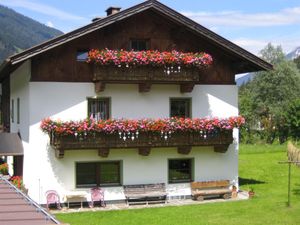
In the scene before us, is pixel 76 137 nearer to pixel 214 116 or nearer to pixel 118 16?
pixel 118 16

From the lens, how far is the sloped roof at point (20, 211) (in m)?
6.97

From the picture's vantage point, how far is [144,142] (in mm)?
21766

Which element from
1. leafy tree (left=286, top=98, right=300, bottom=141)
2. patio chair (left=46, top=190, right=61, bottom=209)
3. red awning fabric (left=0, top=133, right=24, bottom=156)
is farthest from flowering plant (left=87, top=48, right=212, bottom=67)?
leafy tree (left=286, top=98, right=300, bottom=141)

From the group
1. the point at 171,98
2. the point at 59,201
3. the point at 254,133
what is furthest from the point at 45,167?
the point at 254,133

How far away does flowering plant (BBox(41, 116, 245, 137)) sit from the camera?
20.4m

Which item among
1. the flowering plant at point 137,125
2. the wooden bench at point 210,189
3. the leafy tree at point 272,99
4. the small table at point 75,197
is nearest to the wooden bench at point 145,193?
the wooden bench at point 210,189

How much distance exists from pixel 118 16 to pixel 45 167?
22.2 feet

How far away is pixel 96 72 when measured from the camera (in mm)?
21219

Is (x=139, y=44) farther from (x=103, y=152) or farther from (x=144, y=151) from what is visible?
(x=103, y=152)

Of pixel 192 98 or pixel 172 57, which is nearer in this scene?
pixel 172 57

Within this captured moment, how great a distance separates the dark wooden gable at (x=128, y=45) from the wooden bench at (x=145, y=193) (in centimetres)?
500

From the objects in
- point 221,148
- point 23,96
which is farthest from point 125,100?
point 221,148

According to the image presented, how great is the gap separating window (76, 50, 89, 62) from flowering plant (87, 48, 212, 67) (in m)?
0.46

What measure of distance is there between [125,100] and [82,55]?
260cm
